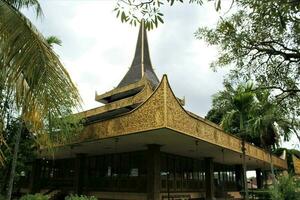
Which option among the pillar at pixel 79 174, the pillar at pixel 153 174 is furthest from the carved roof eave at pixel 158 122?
the pillar at pixel 79 174

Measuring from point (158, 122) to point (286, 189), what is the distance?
6.28 metres

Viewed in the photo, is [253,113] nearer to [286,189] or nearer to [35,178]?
[286,189]

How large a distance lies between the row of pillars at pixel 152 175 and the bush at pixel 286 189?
16.7 feet

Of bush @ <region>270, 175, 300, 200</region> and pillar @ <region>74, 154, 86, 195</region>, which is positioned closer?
bush @ <region>270, 175, 300, 200</region>

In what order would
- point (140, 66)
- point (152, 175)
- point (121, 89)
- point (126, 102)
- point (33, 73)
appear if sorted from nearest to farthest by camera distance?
point (33, 73) < point (152, 175) < point (126, 102) < point (121, 89) < point (140, 66)

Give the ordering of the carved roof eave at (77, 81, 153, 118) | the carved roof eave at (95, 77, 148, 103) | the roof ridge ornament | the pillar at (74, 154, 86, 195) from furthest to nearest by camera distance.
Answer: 1. the roof ridge ornament
2. the carved roof eave at (95, 77, 148, 103)
3. the pillar at (74, 154, 86, 195)
4. the carved roof eave at (77, 81, 153, 118)

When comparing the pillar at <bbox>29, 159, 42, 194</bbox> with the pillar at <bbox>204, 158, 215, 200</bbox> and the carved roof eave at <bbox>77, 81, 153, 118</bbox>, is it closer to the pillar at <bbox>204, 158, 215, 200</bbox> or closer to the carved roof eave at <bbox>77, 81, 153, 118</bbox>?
the carved roof eave at <bbox>77, 81, 153, 118</bbox>

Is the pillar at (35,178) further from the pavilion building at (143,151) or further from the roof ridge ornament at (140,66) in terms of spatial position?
the roof ridge ornament at (140,66)

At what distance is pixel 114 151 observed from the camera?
18.6 m

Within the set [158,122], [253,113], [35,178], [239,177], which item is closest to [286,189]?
[253,113]

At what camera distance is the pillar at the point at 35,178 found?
2270 centimetres

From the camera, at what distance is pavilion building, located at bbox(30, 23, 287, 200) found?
1240 centimetres

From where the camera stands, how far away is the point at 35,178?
76.0 ft

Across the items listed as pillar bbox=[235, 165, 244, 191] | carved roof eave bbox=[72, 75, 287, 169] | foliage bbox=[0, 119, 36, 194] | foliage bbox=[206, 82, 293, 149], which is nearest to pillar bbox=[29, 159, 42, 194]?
foliage bbox=[0, 119, 36, 194]
